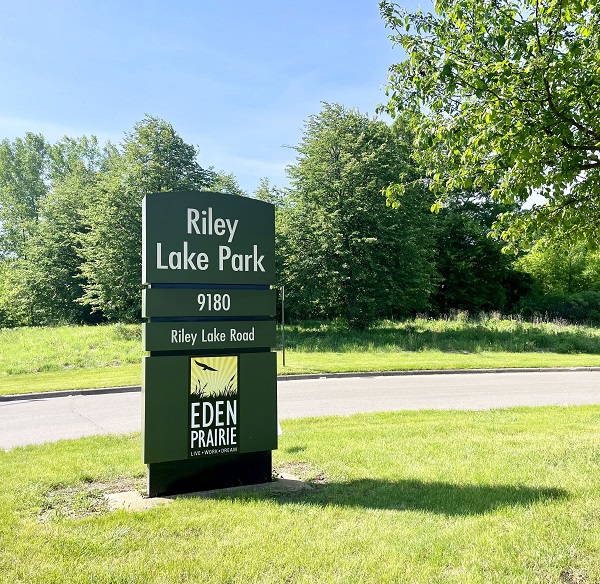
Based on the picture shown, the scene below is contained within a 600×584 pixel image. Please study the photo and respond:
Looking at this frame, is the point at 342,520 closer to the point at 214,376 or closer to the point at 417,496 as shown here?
the point at 417,496

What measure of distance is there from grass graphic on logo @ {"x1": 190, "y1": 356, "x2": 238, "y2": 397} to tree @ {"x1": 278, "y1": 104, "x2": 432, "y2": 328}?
20651 mm

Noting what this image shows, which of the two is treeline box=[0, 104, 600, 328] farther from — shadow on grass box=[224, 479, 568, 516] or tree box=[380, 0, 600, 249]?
shadow on grass box=[224, 479, 568, 516]

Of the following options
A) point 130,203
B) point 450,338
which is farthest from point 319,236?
point 130,203

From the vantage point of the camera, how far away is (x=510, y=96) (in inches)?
229

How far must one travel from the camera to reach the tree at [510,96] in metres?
5.91

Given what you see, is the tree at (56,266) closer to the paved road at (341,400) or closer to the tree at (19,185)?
the tree at (19,185)

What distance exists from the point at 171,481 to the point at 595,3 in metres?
6.72

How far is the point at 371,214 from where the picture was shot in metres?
27.2

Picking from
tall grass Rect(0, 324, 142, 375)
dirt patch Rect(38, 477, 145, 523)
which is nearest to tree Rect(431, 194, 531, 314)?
tall grass Rect(0, 324, 142, 375)

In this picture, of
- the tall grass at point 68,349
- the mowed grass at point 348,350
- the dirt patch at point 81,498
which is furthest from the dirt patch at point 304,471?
the tall grass at point 68,349

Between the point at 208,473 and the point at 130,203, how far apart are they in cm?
2743

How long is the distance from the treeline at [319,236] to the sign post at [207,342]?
1675 cm

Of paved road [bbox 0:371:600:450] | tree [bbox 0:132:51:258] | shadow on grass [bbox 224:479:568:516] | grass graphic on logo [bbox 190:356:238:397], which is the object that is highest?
tree [bbox 0:132:51:258]

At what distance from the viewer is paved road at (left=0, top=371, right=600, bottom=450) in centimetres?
1011
